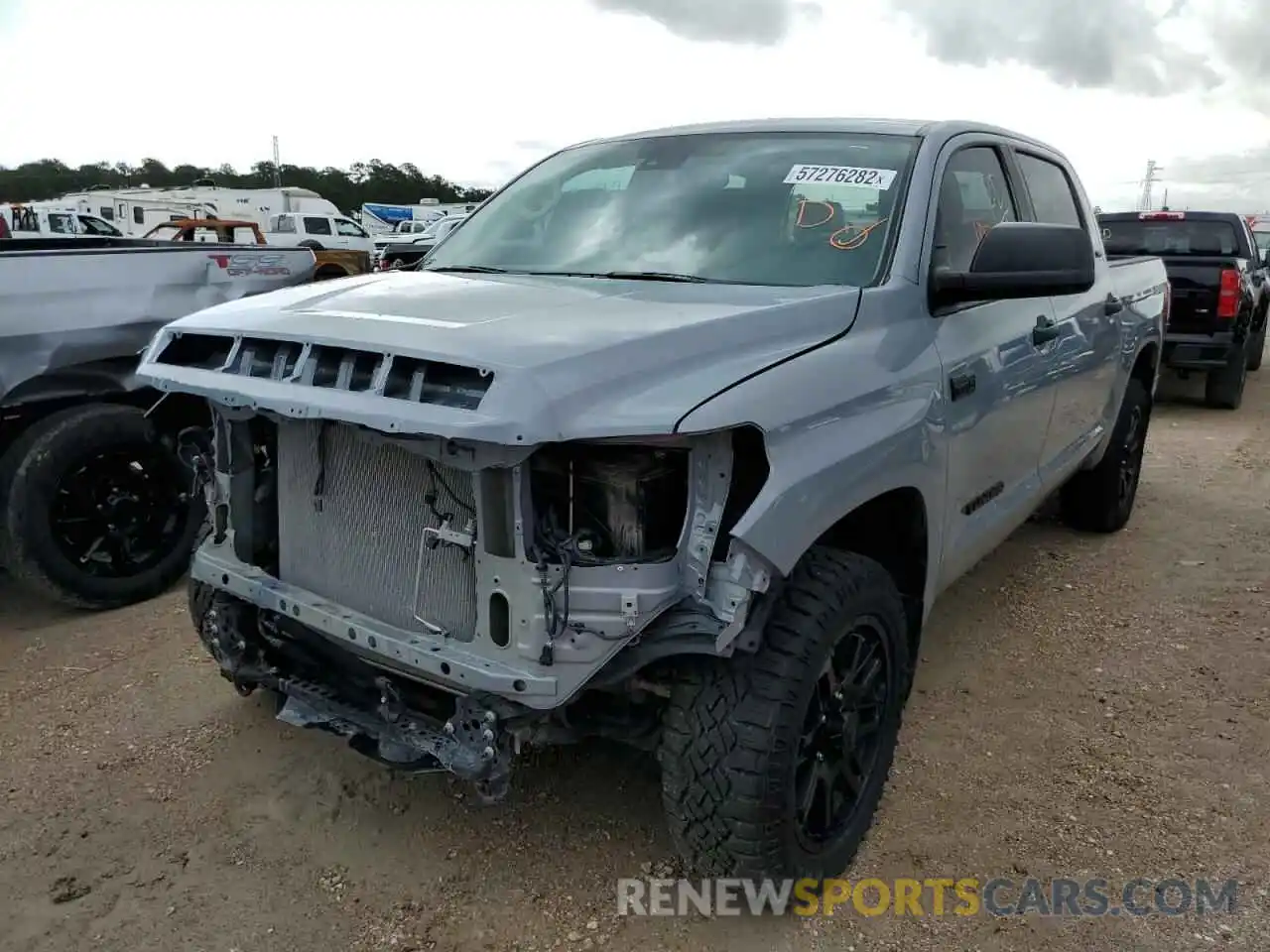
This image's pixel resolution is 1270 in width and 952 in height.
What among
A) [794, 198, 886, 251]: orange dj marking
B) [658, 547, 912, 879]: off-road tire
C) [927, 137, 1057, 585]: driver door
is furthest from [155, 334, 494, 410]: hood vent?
[927, 137, 1057, 585]: driver door

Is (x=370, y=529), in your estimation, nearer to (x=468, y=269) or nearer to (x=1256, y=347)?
(x=468, y=269)

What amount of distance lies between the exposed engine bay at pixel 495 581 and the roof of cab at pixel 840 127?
1.61 metres

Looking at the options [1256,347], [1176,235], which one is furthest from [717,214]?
[1256,347]

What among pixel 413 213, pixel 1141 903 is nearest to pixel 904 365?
pixel 1141 903

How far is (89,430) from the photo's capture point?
169 inches

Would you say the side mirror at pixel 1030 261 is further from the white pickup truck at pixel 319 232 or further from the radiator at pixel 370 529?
the white pickup truck at pixel 319 232

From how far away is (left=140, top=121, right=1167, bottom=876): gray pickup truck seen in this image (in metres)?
2.18

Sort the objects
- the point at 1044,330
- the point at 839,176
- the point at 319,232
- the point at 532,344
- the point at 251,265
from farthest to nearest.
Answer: the point at 319,232 < the point at 251,265 < the point at 1044,330 < the point at 839,176 < the point at 532,344

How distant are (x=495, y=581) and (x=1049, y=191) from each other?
3.29 meters

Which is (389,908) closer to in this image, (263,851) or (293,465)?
(263,851)

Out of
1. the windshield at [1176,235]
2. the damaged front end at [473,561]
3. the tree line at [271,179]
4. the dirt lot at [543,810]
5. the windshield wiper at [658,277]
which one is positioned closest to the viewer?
the damaged front end at [473,561]

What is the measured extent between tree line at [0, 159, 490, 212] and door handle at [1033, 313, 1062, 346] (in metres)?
56.1

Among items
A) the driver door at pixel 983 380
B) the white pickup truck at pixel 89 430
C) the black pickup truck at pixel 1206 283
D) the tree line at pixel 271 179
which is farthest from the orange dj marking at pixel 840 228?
the tree line at pixel 271 179

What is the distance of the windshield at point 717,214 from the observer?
304 centimetres
